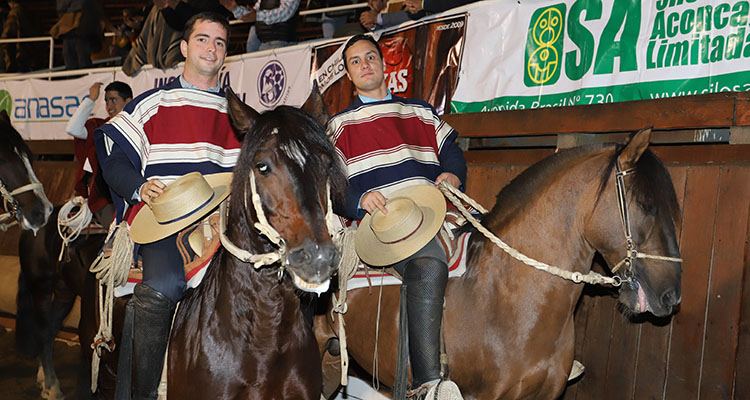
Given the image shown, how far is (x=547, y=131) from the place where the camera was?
15.7 feet

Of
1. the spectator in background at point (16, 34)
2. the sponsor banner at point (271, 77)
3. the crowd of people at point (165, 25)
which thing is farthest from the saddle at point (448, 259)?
the spectator in background at point (16, 34)

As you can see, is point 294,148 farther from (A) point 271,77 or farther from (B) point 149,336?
(A) point 271,77

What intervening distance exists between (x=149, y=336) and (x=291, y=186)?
1.10m

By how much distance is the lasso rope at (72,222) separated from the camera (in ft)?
18.4

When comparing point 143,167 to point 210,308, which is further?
point 143,167

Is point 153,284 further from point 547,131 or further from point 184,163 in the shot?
point 547,131

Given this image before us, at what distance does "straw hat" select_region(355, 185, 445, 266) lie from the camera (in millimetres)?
3363

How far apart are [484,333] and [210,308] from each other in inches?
55.3

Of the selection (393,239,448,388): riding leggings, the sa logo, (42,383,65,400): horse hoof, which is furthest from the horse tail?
the sa logo

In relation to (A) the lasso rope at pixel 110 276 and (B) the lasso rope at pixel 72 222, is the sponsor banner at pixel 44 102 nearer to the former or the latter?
(B) the lasso rope at pixel 72 222

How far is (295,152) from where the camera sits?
2.48 m

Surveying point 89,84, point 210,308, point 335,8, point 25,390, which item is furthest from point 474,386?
point 89,84

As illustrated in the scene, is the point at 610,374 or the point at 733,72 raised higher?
the point at 733,72

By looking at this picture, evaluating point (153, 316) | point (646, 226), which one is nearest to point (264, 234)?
point (153, 316)
